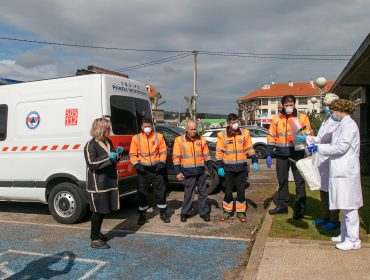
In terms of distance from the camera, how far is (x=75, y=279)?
4.34m

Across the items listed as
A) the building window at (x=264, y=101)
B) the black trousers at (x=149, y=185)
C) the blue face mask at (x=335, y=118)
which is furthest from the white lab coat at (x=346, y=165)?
the building window at (x=264, y=101)

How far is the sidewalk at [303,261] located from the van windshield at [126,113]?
300cm

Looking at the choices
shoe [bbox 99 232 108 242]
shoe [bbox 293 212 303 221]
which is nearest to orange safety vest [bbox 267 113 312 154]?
shoe [bbox 293 212 303 221]

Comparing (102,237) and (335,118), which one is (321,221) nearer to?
(335,118)

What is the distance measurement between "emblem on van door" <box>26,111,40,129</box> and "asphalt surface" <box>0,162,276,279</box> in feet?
5.71

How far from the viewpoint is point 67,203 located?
6.64 metres

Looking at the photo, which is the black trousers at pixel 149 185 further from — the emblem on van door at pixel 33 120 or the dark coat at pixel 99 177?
the emblem on van door at pixel 33 120

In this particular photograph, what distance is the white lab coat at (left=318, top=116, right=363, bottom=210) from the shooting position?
4.63 meters

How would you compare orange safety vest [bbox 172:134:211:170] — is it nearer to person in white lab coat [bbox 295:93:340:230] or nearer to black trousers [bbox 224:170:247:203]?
black trousers [bbox 224:170:247:203]

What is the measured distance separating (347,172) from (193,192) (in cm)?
276

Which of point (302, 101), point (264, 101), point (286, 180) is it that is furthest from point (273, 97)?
point (286, 180)

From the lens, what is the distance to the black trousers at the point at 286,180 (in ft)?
20.4

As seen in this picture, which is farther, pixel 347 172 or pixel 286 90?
pixel 286 90

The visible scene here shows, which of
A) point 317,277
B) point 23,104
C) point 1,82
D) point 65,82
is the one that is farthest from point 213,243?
point 1,82
